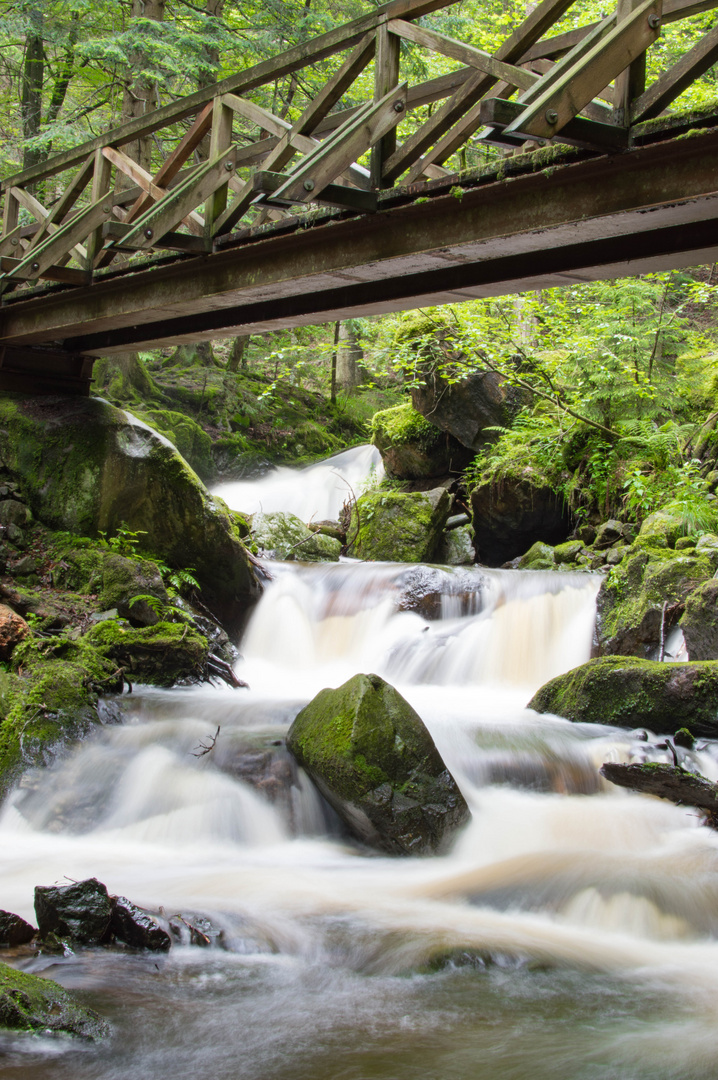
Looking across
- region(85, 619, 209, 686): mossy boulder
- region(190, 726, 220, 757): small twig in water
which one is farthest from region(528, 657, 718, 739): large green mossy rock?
region(85, 619, 209, 686): mossy boulder

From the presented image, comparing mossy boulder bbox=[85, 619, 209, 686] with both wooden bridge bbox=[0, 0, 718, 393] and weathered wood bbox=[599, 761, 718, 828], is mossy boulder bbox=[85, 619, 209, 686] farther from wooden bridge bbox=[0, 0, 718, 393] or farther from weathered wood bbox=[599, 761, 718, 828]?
weathered wood bbox=[599, 761, 718, 828]

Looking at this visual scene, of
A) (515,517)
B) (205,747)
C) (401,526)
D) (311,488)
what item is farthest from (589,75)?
(311,488)

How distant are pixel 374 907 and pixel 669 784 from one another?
2.54m

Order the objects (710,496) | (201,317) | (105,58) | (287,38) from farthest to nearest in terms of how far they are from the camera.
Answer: (287,38), (105,58), (710,496), (201,317)

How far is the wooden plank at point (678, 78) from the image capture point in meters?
3.77

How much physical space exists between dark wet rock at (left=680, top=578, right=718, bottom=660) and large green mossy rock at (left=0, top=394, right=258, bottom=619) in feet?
17.6

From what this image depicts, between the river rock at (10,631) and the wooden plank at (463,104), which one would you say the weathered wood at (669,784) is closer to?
the wooden plank at (463,104)

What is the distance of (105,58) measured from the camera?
1248cm

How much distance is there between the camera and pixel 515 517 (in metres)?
13.8

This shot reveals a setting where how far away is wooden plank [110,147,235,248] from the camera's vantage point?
604 cm

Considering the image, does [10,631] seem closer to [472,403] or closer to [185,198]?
[185,198]

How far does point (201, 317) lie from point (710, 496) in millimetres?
6828

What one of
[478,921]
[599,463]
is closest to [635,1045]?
[478,921]

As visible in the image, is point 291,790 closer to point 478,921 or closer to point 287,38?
point 478,921
